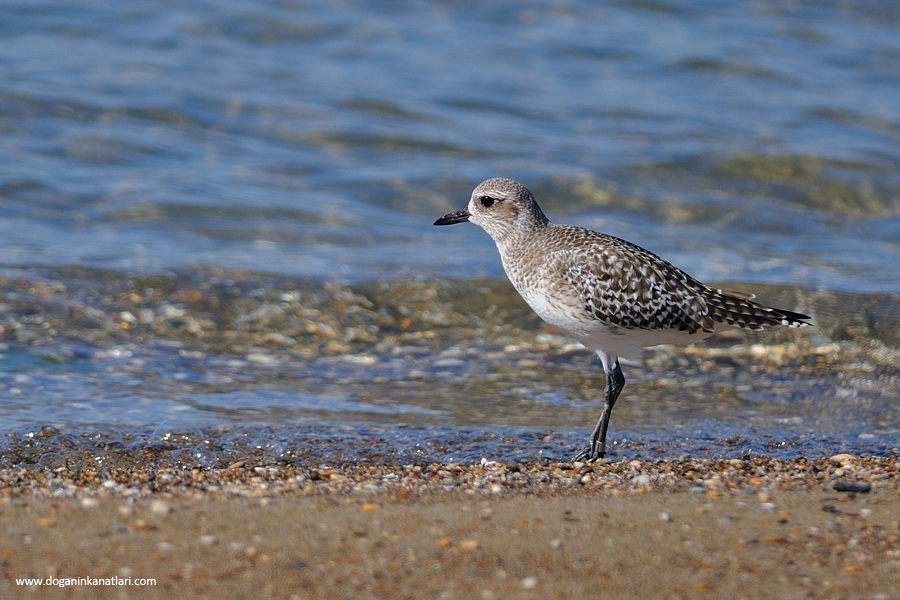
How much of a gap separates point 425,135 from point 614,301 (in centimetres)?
800

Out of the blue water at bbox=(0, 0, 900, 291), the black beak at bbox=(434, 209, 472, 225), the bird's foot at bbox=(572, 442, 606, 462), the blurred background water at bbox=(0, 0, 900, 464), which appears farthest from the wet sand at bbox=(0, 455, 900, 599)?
the blue water at bbox=(0, 0, 900, 291)

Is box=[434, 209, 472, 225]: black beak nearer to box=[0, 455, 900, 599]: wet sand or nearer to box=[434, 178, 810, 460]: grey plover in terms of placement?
box=[434, 178, 810, 460]: grey plover

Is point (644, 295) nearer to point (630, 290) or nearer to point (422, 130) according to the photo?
point (630, 290)

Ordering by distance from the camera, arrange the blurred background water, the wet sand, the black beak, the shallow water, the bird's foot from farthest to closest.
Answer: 1. the blurred background water
2. the black beak
3. the shallow water
4. the bird's foot
5. the wet sand

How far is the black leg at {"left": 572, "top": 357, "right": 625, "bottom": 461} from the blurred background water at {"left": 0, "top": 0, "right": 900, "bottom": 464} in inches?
127

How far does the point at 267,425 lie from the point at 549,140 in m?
8.28

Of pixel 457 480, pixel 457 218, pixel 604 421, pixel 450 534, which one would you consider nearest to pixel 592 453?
pixel 604 421

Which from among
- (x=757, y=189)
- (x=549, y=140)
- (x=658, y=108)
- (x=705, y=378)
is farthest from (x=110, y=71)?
(x=705, y=378)

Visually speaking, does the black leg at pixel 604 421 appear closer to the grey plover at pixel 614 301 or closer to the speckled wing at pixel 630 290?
the grey plover at pixel 614 301

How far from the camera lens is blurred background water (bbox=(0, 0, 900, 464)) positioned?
34.0ft

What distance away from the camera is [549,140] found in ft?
44.4

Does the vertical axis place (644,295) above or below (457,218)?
below

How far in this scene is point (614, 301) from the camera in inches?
230

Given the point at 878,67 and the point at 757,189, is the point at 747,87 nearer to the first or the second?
the point at 878,67
